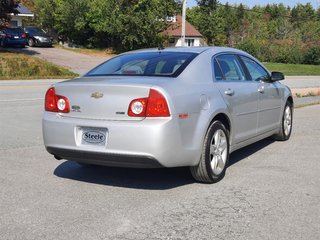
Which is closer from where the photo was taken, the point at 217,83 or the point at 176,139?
the point at 176,139

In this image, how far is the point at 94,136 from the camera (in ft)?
17.7

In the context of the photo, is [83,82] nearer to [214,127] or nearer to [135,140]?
[135,140]

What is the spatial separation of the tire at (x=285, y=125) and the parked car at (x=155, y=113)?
183cm

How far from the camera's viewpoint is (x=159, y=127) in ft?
16.7

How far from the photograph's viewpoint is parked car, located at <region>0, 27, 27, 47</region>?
40000 mm

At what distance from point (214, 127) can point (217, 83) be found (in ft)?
1.92

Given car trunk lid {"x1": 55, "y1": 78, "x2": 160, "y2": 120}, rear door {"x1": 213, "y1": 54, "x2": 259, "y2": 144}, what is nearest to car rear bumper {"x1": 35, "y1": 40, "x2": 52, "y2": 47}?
rear door {"x1": 213, "y1": 54, "x2": 259, "y2": 144}

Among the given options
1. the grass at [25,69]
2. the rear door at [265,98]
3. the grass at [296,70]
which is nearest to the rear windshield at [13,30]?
the grass at [25,69]

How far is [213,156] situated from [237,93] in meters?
1.01

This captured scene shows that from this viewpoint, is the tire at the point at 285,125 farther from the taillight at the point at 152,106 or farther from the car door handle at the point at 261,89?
the taillight at the point at 152,106

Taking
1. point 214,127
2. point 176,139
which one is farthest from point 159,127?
point 214,127

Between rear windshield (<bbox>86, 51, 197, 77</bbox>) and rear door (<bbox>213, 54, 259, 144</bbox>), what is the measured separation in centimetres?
50

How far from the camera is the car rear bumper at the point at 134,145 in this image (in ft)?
16.8

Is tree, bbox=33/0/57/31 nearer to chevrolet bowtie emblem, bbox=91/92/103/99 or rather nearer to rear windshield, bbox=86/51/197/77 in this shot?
rear windshield, bbox=86/51/197/77
